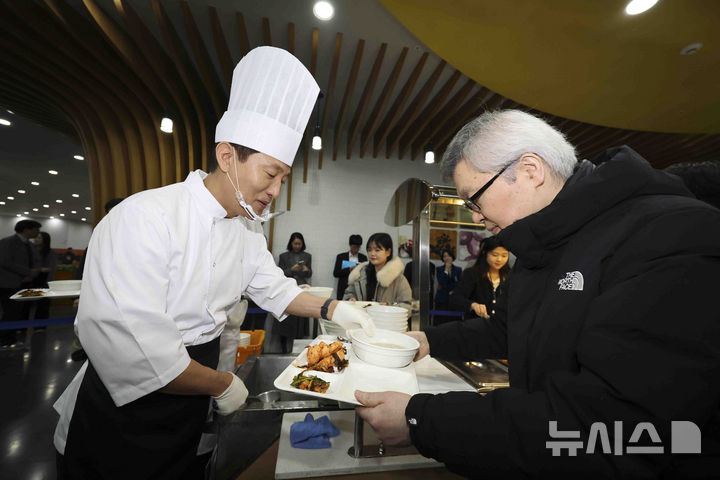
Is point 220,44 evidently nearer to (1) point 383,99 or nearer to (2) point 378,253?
(1) point 383,99

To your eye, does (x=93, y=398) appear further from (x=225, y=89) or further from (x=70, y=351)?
(x=70, y=351)

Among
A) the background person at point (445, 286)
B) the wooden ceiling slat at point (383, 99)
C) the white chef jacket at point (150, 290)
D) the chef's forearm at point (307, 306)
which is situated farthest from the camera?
the background person at point (445, 286)

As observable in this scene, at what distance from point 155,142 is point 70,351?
12.2 ft

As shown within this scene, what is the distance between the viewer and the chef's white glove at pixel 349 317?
58.9 inches

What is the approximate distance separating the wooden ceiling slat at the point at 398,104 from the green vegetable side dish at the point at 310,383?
404cm

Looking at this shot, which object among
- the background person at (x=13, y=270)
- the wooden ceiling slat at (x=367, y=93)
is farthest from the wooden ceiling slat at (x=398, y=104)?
the background person at (x=13, y=270)

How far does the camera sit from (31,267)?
17.3 ft

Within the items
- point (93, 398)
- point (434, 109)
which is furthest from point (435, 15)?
point (93, 398)

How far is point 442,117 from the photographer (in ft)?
16.8

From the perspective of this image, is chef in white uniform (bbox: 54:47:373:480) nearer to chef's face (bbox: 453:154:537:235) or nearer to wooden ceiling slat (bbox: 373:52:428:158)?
chef's face (bbox: 453:154:537:235)

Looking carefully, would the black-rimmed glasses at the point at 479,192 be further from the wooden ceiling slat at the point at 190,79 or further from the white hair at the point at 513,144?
the wooden ceiling slat at the point at 190,79

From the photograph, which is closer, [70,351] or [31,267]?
[70,351]

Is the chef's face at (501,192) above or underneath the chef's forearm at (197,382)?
above

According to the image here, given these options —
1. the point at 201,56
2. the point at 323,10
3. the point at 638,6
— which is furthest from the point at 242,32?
the point at 638,6
